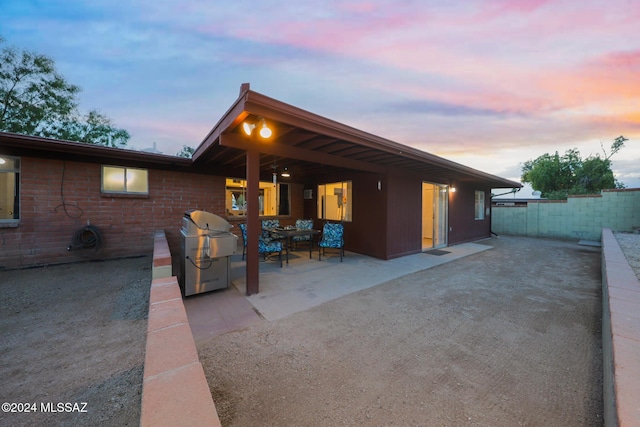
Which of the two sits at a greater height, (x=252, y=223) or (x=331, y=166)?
(x=331, y=166)

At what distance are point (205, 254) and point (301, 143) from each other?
225 cm

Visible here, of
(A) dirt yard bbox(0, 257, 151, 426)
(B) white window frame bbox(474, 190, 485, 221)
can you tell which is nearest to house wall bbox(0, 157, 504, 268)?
(A) dirt yard bbox(0, 257, 151, 426)

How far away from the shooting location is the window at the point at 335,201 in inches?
268

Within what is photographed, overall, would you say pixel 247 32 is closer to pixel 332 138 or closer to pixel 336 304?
pixel 332 138

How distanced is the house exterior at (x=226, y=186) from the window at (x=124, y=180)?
19 millimetres

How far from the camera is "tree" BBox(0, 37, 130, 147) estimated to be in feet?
30.8

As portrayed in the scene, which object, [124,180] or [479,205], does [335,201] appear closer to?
[124,180]

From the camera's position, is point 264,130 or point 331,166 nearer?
point 264,130

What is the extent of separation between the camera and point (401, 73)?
5887 mm

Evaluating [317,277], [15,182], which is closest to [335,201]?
[317,277]

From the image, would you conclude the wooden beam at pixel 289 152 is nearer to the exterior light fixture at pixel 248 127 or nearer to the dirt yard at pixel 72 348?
the exterior light fixture at pixel 248 127

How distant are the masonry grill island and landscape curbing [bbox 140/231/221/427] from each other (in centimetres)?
192

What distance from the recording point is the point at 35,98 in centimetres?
1027

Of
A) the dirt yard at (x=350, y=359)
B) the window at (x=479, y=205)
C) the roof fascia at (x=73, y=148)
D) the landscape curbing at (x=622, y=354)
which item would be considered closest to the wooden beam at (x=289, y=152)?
the dirt yard at (x=350, y=359)
